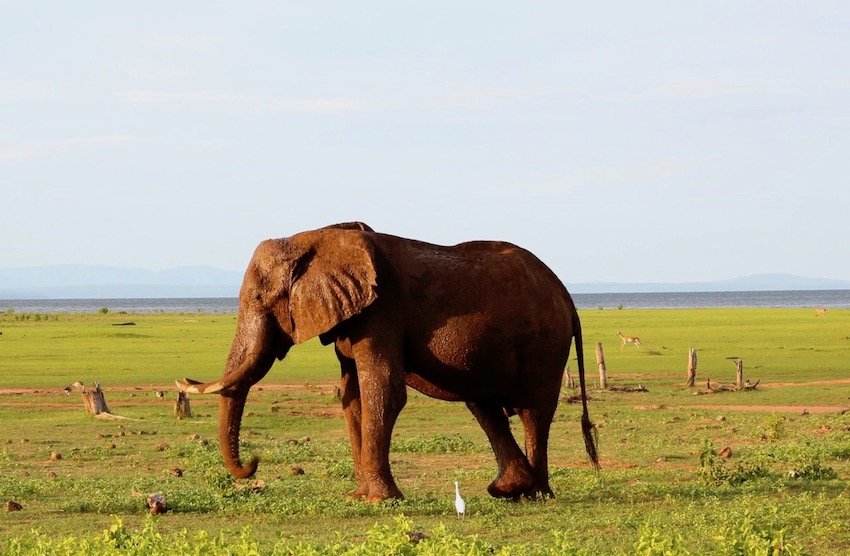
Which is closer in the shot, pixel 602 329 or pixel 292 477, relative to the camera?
pixel 292 477

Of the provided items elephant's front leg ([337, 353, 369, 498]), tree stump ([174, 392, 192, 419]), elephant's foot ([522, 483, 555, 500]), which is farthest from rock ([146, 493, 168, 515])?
tree stump ([174, 392, 192, 419])

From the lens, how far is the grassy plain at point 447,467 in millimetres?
11164

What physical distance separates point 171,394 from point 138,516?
1595 cm

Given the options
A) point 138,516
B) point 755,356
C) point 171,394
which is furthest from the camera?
point 755,356

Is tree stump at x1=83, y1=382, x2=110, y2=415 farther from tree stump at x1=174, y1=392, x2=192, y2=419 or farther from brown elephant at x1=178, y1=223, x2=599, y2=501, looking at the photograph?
brown elephant at x1=178, y1=223, x2=599, y2=501

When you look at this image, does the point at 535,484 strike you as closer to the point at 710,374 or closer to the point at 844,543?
the point at 844,543

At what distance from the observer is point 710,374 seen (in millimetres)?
33781

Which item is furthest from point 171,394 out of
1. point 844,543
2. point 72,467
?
point 844,543

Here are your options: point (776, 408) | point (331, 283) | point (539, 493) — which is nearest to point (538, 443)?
point (539, 493)

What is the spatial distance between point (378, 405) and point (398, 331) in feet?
2.62

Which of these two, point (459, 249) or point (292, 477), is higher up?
point (459, 249)

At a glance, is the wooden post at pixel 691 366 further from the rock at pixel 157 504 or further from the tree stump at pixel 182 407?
the rock at pixel 157 504

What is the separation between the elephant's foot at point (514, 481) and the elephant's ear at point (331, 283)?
2.55 meters

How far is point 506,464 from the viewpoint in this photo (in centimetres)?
1358
